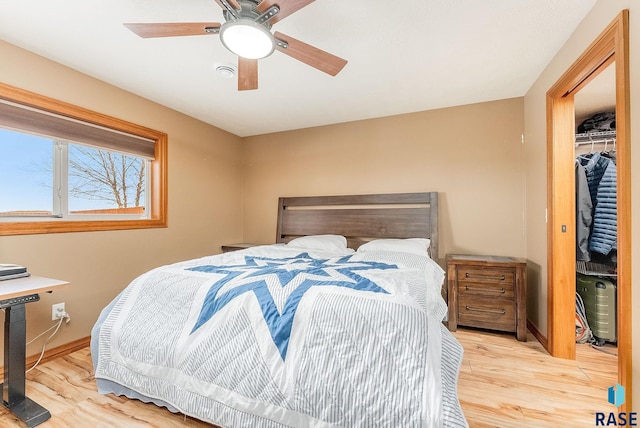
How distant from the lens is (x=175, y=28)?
151 cm

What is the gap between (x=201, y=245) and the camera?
138 inches

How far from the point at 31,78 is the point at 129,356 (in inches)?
84.3

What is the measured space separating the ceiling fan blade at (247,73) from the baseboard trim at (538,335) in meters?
3.02

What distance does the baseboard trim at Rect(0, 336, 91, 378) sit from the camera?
2084mm

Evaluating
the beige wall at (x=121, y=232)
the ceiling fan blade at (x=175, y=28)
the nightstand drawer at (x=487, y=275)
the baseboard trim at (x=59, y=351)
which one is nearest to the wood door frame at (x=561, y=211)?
the nightstand drawer at (x=487, y=275)

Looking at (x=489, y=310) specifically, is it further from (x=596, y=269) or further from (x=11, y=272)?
(x=11, y=272)

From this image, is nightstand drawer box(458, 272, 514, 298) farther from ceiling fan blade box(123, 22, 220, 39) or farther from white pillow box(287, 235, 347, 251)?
ceiling fan blade box(123, 22, 220, 39)

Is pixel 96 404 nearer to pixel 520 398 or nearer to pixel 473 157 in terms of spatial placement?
pixel 520 398

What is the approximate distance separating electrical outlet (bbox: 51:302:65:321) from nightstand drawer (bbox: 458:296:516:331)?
11.1ft

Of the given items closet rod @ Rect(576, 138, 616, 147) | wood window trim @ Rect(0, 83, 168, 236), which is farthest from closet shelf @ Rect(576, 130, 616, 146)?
wood window trim @ Rect(0, 83, 168, 236)

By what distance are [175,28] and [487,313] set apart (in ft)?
10.4

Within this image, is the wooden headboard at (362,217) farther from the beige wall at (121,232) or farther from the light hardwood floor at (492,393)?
the light hardwood floor at (492,393)

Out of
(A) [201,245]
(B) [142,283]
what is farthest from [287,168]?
(B) [142,283]

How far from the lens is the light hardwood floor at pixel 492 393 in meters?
1.52
